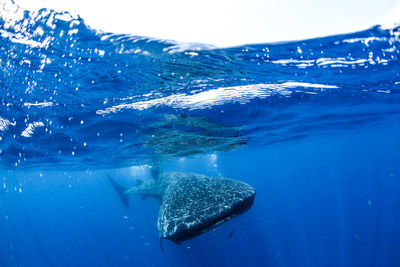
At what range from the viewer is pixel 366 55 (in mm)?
8141

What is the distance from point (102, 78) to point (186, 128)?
759 cm

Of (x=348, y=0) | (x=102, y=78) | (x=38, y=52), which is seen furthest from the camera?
(x=102, y=78)

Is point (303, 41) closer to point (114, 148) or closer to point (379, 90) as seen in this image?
point (379, 90)

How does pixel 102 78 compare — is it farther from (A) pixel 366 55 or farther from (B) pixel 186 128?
(A) pixel 366 55

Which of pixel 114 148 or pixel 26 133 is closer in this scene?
pixel 26 133

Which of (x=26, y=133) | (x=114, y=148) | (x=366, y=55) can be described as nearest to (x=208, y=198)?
(x=366, y=55)

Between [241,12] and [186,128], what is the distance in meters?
10.3

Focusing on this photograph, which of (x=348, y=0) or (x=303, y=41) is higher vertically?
(x=348, y=0)

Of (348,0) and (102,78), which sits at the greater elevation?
(348,0)

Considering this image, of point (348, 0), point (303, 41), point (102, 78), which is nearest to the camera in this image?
point (348, 0)

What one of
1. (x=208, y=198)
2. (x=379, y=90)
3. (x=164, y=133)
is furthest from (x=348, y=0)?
(x=164, y=133)

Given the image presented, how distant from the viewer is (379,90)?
12.9 meters

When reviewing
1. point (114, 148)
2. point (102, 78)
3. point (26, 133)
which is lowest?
point (114, 148)

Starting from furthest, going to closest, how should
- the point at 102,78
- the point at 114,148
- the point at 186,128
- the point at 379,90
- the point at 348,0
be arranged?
the point at 114,148 < the point at 186,128 < the point at 379,90 < the point at 102,78 < the point at 348,0
